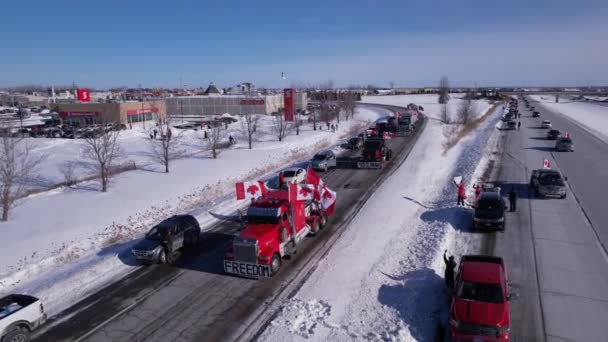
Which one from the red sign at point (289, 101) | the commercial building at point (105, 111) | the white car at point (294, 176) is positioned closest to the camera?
the white car at point (294, 176)

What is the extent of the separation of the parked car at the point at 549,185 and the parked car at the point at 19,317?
85.1ft

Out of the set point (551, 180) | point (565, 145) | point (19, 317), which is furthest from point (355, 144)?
point (19, 317)

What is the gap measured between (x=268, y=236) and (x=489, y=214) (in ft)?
35.4

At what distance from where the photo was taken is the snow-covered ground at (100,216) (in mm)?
16656

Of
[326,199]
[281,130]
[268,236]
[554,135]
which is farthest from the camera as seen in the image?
[281,130]

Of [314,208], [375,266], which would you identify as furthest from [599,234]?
[314,208]

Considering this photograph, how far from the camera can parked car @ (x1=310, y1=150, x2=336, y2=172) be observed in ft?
118

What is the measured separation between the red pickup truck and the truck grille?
710 cm

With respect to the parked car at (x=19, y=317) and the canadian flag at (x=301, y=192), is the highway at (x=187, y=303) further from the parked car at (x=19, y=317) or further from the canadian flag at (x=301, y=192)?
the canadian flag at (x=301, y=192)

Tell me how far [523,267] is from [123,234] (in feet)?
61.7

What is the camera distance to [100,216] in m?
24.9

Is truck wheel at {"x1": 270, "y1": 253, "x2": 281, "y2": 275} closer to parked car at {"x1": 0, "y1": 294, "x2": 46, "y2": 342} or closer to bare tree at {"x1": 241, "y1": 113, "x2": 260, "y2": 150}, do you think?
parked car at {"x1": 0, "y1": 294, "x2": 46, "y2": 342}

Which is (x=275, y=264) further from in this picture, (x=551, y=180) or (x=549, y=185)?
(x=551, y=180)

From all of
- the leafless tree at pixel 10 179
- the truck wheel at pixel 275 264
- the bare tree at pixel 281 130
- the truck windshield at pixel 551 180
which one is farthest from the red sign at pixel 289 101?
the truck wheel at pixel 275 264
